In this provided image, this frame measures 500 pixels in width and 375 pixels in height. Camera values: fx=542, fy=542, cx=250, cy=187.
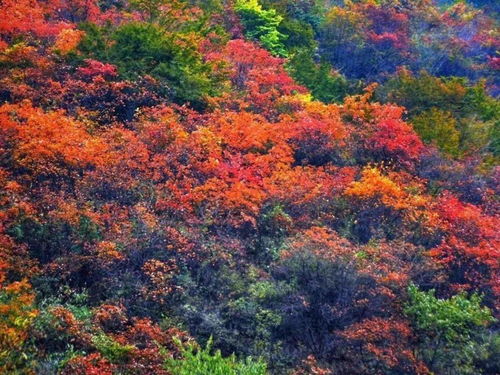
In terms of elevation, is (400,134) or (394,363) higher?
(400,134)

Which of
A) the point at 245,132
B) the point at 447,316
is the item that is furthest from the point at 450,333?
the point at 245,132

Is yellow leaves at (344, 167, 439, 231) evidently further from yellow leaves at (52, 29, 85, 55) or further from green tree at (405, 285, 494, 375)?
yellow leaves at (52, 29, 85, 55)

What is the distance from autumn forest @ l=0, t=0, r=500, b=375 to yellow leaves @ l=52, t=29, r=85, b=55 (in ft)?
0.37

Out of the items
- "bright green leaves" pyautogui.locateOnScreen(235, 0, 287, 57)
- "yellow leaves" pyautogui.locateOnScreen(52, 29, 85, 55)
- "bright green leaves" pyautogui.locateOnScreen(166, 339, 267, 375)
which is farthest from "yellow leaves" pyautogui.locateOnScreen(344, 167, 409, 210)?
"bright green leaves" pyautogui.locateOnScreen(235, 0, 287, 57)

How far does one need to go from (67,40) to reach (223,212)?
1039 cm

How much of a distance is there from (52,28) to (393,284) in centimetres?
1725

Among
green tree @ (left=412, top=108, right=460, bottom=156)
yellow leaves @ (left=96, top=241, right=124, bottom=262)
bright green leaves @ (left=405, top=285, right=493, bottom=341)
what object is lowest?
yellow leaves @ (left=96, top=241, right=124, bottom=262)

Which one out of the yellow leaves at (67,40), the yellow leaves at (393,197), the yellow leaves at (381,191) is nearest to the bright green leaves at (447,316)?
the yellow leaves at (393,197)

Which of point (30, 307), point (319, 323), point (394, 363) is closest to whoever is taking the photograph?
point (30, 307)

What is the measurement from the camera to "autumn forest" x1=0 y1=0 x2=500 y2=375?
13.1m

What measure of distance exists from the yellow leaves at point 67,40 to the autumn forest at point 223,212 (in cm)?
11

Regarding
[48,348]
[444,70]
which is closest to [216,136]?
[48,348]

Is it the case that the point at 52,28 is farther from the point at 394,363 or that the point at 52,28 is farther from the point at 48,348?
the point at 394,363

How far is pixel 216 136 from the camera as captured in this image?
1900cm
